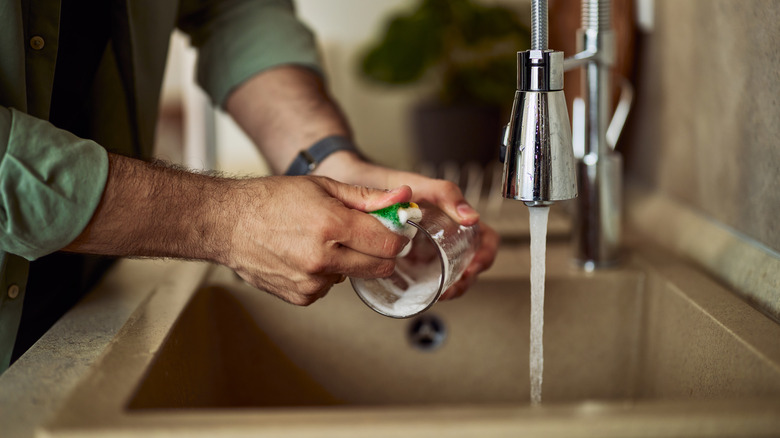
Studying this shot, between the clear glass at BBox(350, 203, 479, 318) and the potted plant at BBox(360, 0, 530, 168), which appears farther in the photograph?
the potted plant at BBox(360, 0, 530, 168)

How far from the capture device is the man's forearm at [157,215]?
604 millimetres

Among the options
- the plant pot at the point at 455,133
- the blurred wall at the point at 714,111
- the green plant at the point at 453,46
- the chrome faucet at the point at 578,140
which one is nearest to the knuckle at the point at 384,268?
the chrome faucet at the point at 578,140

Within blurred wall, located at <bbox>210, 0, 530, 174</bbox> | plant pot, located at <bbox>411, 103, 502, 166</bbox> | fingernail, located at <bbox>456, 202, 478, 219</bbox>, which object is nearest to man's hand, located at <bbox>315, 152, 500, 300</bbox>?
fingernail, located at <bbox>456, 202, 478, 219</bbox>

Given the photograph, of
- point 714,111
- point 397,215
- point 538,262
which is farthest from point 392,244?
point 714,111

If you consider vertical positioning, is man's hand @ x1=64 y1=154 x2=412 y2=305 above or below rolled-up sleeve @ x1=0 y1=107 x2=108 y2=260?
below

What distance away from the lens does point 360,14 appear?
6.50 feet

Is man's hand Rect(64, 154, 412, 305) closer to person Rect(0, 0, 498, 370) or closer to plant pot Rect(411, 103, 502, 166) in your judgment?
person Rect(0, 0, 498, 370)

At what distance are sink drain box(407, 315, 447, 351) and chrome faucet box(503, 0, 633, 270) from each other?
0.18 m

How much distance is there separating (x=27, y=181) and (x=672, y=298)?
0.58 metres

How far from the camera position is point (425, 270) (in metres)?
0.78

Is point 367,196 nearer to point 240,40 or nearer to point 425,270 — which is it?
point 425,270

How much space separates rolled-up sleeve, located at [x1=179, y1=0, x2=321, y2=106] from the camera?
975 millimetres

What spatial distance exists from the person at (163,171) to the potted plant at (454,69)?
53cm

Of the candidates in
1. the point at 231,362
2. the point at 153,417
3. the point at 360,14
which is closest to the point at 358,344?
the point at 231,362
